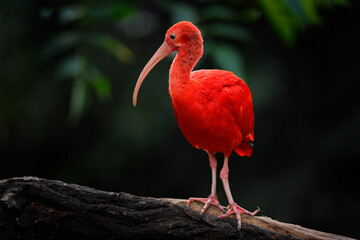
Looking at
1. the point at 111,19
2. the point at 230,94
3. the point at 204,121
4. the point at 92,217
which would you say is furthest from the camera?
the point at 111,19

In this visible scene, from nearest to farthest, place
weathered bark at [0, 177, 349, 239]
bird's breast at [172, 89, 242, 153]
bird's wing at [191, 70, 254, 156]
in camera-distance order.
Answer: weathered bark at [0, 177, 349, 239]
bird's breast at [172, 89, 242, 153]
bird's wing at [191, 70, 254, 156]

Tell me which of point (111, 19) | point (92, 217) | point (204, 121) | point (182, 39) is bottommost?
point (92, 217)

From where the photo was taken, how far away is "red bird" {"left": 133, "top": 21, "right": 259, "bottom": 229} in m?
2.06

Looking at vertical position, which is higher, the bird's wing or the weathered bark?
the bird's wing

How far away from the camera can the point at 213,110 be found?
6.88ft

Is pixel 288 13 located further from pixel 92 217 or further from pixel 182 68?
pixel 92 217

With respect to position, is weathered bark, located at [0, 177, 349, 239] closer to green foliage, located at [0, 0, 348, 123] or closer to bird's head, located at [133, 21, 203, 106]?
bird's head, located at [133, 21, 203, 106]

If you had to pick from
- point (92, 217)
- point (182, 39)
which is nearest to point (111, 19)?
point (182, 39)

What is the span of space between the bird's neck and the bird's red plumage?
2 centimetres

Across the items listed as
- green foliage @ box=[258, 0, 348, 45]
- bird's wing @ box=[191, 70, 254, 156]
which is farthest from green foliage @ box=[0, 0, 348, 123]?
bird's wing @ box=[191, 70, 254, 156]

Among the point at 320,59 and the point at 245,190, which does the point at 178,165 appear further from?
the point at 320,59

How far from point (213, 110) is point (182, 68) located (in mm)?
243

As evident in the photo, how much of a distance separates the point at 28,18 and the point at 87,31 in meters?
0.58

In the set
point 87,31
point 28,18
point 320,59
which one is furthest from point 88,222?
point 320,59
